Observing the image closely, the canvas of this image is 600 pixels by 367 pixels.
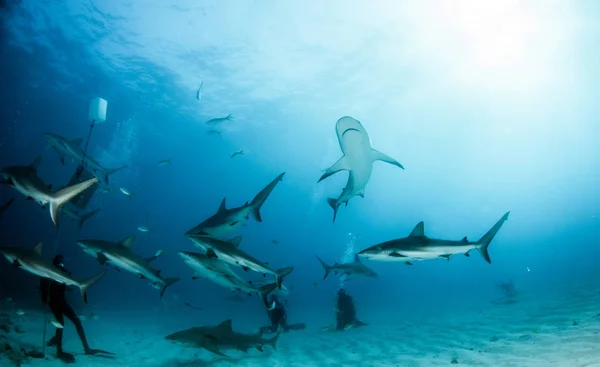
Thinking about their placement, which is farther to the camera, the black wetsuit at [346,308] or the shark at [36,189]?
the black wetsuit at [346,308]

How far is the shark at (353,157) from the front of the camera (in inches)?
285

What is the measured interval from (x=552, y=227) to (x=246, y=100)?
7455 inches

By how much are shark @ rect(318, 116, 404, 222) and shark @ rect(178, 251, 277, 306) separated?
2360mm

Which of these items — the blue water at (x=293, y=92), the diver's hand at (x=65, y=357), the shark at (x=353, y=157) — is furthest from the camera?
the blue water at (x=293, y=92)

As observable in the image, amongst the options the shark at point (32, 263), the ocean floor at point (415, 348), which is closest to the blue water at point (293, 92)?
the ocean floor at point (415, 348)

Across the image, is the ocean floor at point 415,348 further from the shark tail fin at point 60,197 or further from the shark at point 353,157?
the shark tail fin at point 60,197

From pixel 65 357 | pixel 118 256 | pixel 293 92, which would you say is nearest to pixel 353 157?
pixel 118 256

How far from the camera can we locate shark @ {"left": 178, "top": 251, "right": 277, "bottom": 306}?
19.9 ft

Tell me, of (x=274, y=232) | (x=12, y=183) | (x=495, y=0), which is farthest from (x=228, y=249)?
(x=274, y=232)

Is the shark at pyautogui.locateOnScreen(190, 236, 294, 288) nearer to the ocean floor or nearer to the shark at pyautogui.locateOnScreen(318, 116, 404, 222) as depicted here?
the shark at pyautogui.locateOnScreen(318, 116, 404, 222)

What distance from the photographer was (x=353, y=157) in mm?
7711

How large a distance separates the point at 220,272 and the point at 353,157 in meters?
4.12

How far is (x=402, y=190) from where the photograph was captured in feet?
266

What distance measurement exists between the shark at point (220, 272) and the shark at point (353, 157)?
2360mm
